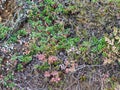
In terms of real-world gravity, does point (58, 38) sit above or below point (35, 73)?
above

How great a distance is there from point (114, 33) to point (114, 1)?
0.73 m

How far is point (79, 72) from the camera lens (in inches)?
163

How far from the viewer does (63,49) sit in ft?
14.3

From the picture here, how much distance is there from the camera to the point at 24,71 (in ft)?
13.9

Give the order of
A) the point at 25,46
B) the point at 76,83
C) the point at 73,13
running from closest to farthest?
1. the point at 76,83
2. the point at 25,46
3. the point at 73,13

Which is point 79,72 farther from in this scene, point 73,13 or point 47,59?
point 73,13

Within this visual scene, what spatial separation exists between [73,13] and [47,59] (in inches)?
40.5

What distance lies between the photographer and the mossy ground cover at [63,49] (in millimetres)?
4105

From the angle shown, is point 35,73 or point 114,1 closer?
point 35,73

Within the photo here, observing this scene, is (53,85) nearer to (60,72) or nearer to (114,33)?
(60,72)

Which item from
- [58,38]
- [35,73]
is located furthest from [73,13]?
[35,73]

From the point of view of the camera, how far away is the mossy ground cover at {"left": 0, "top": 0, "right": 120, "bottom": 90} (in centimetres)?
411

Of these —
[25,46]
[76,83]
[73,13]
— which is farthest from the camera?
[73,13]

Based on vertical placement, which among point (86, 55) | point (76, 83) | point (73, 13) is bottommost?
point (76, 83)
